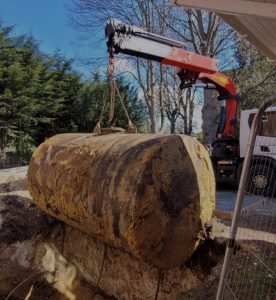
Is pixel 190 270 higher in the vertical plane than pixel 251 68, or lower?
lower

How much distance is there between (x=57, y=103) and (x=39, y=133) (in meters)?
1.22

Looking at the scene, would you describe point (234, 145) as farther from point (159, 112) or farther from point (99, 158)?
point (159, 112)

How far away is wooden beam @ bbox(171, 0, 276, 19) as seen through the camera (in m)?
2.27

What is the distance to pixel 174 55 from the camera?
682 centimetres


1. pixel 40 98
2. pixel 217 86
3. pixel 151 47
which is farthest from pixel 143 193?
pixel 40 98

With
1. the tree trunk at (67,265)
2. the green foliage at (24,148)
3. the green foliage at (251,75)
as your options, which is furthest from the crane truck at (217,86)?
the green foliage at (251,75)

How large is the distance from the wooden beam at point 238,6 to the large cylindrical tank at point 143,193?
1013mm

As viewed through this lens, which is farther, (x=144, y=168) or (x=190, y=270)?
(x=190, y=270)

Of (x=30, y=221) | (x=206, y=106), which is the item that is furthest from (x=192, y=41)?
(x=30, y=221)

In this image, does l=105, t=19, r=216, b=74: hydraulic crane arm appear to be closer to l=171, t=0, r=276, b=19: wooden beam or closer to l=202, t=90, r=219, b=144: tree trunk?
l=171, t=0, r=276, b=19: wooden beam

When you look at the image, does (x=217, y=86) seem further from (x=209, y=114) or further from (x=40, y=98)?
(x=40, y=98)

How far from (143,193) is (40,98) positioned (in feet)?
37.2

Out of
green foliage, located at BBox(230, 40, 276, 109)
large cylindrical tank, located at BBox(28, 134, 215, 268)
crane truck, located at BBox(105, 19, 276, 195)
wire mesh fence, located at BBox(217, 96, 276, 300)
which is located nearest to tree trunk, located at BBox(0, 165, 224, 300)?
wire mesh fence, located at BBox(217, 96, 276, 300)

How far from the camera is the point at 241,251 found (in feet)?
11.2
